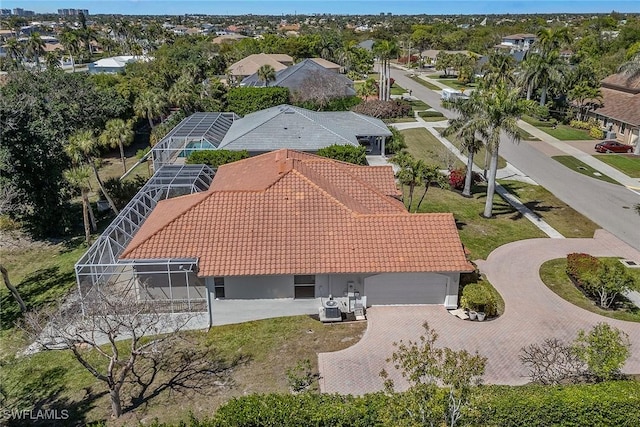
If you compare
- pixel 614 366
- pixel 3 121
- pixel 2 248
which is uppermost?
pixel 3 121

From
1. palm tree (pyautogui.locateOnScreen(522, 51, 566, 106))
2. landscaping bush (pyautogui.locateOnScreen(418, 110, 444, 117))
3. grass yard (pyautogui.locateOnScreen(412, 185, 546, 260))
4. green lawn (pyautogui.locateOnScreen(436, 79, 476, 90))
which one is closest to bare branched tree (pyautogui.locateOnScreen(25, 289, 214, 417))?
grass yard (pyautogui.locateOnScreen(412, 185, 546, 260))

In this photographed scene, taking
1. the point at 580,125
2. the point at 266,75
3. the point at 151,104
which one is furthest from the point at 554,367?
the point at 266,75

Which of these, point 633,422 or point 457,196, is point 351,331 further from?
point 457,196

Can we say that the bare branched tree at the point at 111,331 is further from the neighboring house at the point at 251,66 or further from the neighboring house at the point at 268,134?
the neighboring house at the point at 251,66

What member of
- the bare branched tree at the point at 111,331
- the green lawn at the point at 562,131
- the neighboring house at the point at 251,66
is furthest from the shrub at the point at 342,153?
the neighboring house at the point at 251,66

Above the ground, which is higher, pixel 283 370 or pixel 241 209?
pixel 241 209

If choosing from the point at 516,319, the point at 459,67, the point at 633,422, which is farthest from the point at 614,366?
the point at 459,67
